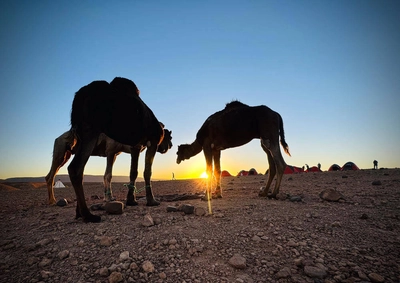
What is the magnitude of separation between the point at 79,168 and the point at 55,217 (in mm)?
1644

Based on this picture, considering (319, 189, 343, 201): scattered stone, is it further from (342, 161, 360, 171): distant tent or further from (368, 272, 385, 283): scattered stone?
(342, 161, 360, 171): distant tent

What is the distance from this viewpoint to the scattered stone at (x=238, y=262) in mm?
2303

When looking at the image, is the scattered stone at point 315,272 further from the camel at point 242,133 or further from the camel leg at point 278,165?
the camel leg at point 278,165

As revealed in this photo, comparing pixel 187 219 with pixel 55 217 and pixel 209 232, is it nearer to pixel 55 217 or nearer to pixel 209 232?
pixel 209 232

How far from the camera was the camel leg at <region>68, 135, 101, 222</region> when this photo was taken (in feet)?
12.3

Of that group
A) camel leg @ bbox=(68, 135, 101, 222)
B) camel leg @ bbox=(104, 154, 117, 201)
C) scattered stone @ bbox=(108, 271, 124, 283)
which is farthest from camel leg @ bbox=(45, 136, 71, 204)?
scattered stone @ bbox=(108, 271, 124, 283)

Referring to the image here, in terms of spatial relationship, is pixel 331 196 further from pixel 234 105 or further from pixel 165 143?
pixel 165 143

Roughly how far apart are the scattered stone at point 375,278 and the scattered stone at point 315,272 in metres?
0.41

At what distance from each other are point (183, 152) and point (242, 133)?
375 centimetres

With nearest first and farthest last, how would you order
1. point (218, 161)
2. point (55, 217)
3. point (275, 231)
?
1. point (275, 231)
2. point (55, 217)
3. point (218, 161)

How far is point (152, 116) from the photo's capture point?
5.90 m

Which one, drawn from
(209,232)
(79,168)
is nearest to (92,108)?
(79,168)

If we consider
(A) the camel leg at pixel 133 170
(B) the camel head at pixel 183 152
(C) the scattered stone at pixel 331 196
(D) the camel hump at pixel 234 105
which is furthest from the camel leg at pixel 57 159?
(C) the scattered stone at pixel 331 196

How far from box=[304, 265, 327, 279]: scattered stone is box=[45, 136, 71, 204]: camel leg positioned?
8107 millimetres
